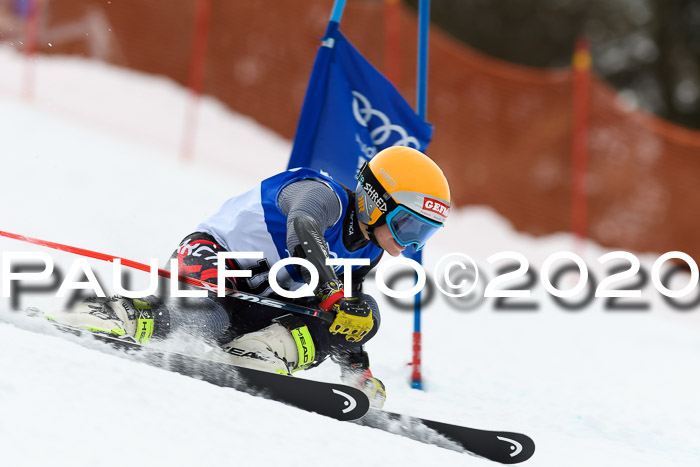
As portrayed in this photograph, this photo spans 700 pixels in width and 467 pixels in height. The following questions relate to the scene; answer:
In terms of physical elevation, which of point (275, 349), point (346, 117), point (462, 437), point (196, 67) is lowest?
point (462, 437)

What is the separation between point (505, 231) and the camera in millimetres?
9352

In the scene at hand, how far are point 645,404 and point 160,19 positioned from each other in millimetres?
7457

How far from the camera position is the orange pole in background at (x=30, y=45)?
956 centimetres

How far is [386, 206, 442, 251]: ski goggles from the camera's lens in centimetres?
329

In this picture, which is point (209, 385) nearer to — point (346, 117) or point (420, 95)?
point (346, 117)

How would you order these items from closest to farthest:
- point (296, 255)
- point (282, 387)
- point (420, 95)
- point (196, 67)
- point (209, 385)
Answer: point (209, 385) → point (282, 387) → point (296, 255) → point (420, 95) → point (196, 67)

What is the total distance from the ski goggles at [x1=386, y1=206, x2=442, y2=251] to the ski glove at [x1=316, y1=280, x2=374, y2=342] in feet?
1.13

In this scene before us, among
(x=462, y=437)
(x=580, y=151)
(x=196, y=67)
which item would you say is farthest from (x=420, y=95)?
(x=196, y=67)

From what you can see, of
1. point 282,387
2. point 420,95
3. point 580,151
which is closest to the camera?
point 282,387

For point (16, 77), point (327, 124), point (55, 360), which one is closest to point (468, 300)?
point (327, 124)

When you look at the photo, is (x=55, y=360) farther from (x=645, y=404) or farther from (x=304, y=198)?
(x=645, y=404)

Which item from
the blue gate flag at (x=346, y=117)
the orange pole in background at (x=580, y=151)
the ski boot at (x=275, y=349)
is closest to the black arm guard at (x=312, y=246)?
the ski boot at (x=275, y=349)

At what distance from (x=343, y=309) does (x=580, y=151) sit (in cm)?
656

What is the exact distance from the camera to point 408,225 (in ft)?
10.9
